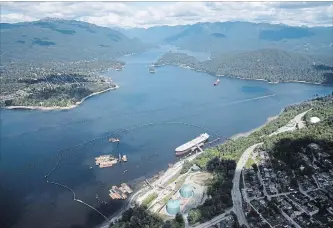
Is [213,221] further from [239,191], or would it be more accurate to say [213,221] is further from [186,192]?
[239,191]

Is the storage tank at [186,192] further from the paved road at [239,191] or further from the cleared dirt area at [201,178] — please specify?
the paved road at [239,191]

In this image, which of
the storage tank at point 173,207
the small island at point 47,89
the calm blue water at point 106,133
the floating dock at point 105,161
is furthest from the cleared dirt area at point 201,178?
the small island at point 47,89

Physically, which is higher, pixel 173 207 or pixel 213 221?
pixel 173 207

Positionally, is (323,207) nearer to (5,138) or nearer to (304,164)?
(304,164)

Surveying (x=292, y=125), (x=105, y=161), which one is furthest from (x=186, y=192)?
(x=292, y=125)

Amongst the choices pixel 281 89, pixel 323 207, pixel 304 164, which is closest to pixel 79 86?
pixel 281 89

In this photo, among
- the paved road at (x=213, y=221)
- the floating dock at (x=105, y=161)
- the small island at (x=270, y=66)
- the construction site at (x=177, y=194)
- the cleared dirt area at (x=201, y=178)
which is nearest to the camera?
Result: the paved road at (x=213, y=221)

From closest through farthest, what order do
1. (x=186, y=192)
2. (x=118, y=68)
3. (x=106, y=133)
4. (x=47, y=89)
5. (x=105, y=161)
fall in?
1. (x=186, y=192)
2. (x=105, y=161)
3. (x=106, y=133)
4. (x=47, y=89)
5. (x=118, y=68)
